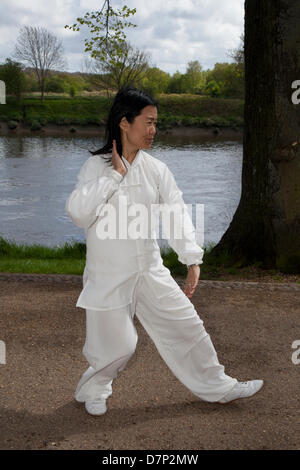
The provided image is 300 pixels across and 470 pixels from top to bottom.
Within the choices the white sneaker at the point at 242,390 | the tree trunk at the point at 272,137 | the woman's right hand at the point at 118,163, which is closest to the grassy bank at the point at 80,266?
the tree trunk at the point at 272,137

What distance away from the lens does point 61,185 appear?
21.3 m

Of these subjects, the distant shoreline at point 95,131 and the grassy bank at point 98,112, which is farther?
the grassy bank at point 98,112

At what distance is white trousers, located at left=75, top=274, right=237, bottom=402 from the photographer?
3.43 meters

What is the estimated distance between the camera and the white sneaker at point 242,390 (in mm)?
3783

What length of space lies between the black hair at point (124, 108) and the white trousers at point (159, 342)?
87 cm

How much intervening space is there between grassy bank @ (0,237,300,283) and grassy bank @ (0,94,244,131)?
4632cm

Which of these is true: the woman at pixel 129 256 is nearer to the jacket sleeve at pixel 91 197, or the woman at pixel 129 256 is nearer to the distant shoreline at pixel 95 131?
the jacket sleeve at pixel 91 197

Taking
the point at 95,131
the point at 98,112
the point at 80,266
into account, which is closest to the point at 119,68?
the point at 80,266

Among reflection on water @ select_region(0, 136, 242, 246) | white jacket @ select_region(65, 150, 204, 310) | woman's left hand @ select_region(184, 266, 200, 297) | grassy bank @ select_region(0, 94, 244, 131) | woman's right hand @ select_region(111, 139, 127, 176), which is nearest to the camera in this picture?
woman's right hand @ select_region(111, 139, 127, 176)

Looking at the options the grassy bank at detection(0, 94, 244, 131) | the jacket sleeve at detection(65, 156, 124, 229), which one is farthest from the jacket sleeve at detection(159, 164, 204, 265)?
the grassy bank at detection(0, 94, 244, 131)

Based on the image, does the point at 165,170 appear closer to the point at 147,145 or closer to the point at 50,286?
the point at 147,145

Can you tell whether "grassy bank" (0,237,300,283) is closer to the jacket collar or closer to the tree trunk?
the tree trunk

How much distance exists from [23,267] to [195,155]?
2677cm

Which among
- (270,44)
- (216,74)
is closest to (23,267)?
(270,44)
